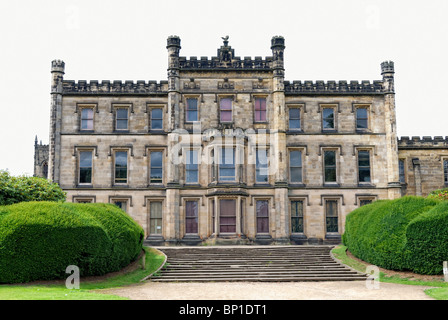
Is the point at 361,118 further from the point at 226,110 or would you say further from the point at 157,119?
the point at 157,119

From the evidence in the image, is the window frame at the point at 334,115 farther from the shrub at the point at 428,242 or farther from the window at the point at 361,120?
the shrub at the point at 428,242

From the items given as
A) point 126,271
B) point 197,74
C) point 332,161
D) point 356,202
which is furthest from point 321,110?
point 126,271

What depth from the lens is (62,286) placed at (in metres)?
19.2

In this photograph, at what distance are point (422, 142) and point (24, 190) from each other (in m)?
29.2

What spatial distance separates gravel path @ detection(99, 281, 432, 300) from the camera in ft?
58.7

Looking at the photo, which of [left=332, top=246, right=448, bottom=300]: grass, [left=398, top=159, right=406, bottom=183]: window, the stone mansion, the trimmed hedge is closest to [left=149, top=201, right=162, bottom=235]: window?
the stone mansion

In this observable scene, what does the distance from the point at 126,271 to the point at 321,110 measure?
19.4m

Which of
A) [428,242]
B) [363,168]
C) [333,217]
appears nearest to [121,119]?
[333,217]

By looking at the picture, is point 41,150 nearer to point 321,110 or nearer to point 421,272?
point 321,110

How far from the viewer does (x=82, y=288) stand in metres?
19.5

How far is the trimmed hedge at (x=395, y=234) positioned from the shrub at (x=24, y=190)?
15.5 meters

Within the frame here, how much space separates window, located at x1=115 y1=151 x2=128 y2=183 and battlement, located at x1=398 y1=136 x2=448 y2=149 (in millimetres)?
20539

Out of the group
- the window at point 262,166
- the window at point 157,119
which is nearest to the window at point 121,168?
the window at point 157,119

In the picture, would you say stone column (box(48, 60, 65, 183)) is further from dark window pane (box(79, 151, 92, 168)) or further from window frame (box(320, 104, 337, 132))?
window frame (box(320, 104, 337, 132))
